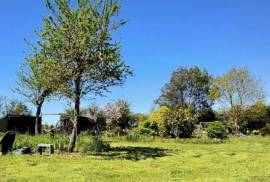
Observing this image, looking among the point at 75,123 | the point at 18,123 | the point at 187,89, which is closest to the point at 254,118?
the point at 187,89

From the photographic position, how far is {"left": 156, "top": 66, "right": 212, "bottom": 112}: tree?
80500mm

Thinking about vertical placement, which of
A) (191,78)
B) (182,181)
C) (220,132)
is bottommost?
(182,181)

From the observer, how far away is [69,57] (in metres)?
21.5

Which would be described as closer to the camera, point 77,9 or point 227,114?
point 77,9

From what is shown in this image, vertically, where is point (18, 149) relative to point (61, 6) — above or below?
below

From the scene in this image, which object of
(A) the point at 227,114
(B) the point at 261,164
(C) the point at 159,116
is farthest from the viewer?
(A) the point at 227,114

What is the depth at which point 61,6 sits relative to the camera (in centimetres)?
2128

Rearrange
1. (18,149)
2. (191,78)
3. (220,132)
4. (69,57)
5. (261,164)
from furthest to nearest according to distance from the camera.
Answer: (191,78) → (220,132) → (69,57) → (18,149) → (261,164)

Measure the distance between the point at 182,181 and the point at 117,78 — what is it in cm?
1095

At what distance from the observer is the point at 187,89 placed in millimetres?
81562

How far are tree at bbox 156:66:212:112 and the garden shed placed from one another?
38.8 m

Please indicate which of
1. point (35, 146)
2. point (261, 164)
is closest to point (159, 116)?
point (35, 146)

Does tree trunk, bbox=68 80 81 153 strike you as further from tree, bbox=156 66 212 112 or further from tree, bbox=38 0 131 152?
tree, bbox=156 66 212 112

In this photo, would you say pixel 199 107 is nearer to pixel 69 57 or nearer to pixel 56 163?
pixel 69 57
